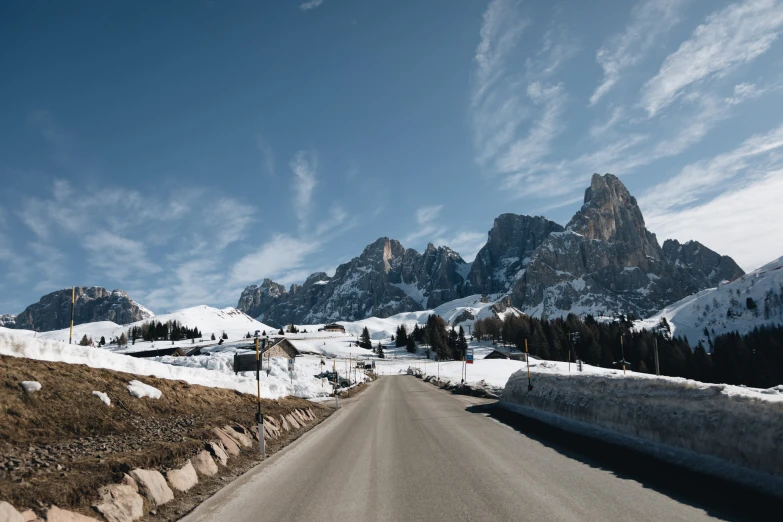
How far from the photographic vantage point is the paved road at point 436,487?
6.66 m

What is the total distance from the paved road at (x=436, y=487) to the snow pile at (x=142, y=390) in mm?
4992

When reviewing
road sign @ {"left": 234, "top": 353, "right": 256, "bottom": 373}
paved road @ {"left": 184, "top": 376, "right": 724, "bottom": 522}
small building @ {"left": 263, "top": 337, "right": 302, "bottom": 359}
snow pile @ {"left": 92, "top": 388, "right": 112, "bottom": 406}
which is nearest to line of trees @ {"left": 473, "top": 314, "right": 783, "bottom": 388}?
small building @ {"left": 263, "top": 337, "right": 302, "bottom": 359}

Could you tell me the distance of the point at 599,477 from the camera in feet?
27.9

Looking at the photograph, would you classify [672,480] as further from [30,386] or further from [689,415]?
[30,386]

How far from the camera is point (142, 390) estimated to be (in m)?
14.0

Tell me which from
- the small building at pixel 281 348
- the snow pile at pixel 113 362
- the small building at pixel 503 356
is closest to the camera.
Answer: the snow pile at pixel 113 362

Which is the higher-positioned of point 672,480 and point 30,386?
point 30,386

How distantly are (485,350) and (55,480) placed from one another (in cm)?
17341

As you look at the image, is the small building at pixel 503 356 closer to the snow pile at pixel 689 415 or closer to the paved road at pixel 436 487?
the snow pile at pixel 689 415

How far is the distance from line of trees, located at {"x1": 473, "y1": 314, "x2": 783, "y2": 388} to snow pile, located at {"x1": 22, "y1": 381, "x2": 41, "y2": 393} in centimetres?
8919

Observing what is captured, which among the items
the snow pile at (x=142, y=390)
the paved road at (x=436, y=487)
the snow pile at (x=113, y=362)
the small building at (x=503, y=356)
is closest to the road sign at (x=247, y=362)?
the snow pile at (x=113, y=362)

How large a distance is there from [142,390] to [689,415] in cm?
1543

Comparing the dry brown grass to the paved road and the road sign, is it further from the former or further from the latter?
the road sign

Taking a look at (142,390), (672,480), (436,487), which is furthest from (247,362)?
(672,480)
